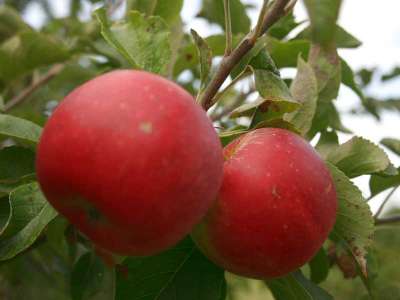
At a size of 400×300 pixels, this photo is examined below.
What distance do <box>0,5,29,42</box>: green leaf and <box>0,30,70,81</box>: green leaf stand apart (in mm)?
300

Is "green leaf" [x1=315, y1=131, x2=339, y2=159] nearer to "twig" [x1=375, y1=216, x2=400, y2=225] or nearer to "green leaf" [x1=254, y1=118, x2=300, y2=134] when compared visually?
"green leaf" [x1=254, y1=118, x2=300, y2=134]

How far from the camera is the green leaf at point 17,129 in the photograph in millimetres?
1200

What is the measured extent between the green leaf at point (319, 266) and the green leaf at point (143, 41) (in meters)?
0.75

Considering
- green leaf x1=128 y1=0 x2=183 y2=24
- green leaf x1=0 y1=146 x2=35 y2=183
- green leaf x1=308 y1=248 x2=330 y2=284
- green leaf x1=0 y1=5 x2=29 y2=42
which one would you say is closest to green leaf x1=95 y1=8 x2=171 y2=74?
green leaf x1=128 y1=0 x2=183 y2=24

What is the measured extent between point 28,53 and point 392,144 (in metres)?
1.21

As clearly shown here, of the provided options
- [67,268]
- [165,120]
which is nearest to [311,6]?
[165,120]

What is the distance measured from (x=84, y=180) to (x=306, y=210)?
1.38 feet

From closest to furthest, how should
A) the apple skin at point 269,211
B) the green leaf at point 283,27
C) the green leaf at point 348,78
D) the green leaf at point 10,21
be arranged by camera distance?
1. the apple skin at point 269,211
2. the green leaf at point 348,78
3. the green leaf at point 283,27
4. the green leaf at point 10,21

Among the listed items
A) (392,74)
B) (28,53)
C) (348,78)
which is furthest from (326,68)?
(392,74)

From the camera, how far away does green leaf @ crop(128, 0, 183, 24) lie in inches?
59.1

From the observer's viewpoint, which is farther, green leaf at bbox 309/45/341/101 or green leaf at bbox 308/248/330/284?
green leaf at bbox 308/248/330/284

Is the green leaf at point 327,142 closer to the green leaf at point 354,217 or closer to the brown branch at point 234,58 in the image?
the green leaf at point 354,217

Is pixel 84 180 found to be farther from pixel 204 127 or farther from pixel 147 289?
pixel 147 289

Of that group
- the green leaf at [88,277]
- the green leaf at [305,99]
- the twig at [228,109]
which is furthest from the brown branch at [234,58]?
the twig at [228,109]
